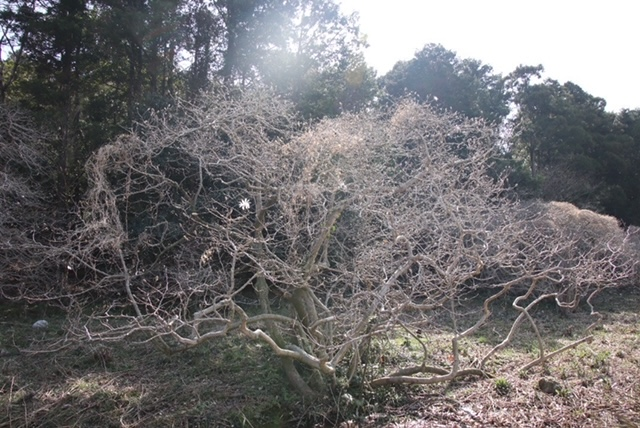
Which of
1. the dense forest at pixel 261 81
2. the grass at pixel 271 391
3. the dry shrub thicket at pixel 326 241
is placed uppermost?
Answer: the dense forest at pixel 261 81

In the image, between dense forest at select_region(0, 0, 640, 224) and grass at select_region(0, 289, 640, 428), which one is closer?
grass at select_region(0, 289, 640, 428)

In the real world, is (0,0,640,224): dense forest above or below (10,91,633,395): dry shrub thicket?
above

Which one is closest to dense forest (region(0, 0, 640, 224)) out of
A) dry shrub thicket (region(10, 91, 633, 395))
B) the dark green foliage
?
the dark green foliage

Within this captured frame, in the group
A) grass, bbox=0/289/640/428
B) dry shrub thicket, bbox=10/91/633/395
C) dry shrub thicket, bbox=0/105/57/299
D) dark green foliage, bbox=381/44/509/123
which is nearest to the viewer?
grass, bbox=0/289/640/428

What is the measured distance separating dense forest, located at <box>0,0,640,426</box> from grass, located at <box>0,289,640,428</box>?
0.22m

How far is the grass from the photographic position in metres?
4.34

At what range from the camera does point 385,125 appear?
640 centimetres

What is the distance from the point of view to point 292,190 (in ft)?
16.0

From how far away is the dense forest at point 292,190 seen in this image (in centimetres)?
487

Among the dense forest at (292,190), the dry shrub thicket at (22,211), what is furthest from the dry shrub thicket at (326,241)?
the dry shrub thicket at (22,211)

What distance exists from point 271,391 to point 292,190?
2.07m

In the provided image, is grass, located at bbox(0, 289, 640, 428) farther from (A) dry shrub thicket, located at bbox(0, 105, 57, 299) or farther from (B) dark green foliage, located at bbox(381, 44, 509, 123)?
(B) dark green foliage, located at bbox(381, 44, 509, 123)

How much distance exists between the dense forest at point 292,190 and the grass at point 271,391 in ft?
0.71

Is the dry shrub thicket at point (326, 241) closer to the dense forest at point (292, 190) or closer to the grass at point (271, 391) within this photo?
the dense forest at point (292, 190)
